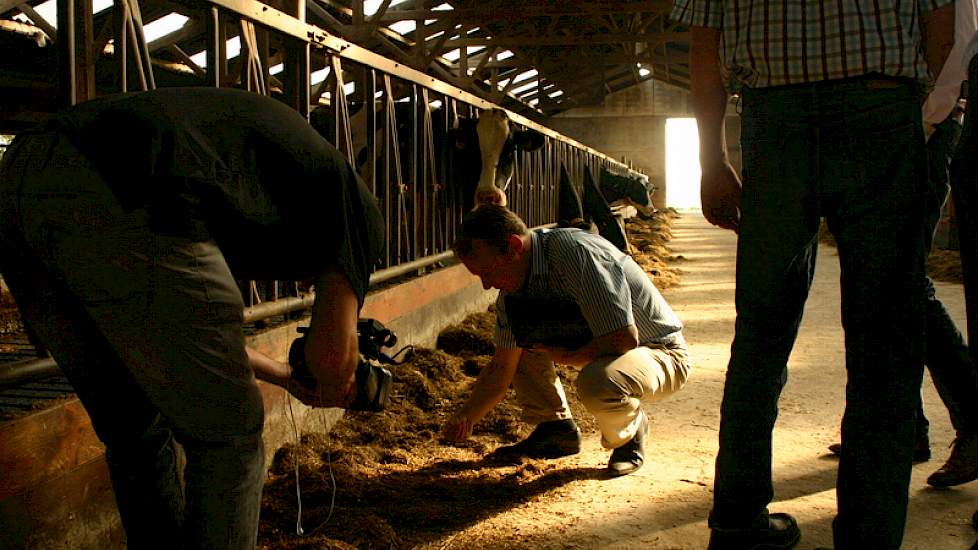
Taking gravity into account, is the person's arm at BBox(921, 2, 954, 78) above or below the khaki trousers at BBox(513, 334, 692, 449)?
above

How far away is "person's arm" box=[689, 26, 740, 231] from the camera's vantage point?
7.45ft

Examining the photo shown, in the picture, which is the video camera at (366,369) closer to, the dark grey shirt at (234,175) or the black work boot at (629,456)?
the dark grey shirt at (234,175)

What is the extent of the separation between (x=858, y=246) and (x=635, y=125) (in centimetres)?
2989

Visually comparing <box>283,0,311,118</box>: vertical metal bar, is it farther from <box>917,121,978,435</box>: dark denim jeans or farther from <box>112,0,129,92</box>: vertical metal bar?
<box>917,121,978,435</box>: dark denim jeans

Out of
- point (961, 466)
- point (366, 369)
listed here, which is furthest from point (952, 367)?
point (366, 369)

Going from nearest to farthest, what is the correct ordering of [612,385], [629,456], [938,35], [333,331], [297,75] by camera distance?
[333,331]
[938,35]
[612,385]
[629,456]
[297,75]

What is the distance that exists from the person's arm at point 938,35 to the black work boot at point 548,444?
6.19ft

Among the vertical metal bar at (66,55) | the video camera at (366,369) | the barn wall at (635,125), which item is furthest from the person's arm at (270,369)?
the barn wall at (635,125)

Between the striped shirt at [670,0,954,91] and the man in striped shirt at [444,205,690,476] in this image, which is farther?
the man in striped shirt at [444,205,690,476]

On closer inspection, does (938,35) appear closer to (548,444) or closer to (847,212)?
(847,212)

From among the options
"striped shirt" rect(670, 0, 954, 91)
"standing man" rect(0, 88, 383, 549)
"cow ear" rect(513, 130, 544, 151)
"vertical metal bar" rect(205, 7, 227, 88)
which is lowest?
"standing man" rect(0, 88, 383, 549)

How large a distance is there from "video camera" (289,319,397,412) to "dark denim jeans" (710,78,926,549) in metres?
0.87

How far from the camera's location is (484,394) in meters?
3.09

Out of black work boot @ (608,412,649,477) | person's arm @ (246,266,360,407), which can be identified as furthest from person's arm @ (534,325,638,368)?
person's arm @ (246,266,360,407)
